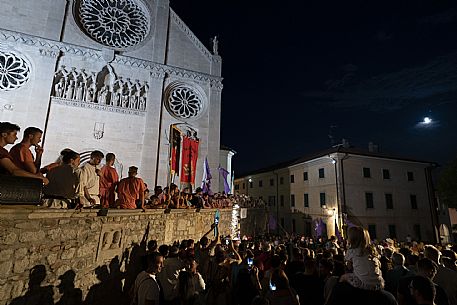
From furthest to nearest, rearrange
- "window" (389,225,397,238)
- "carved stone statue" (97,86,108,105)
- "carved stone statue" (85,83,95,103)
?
"window" (389,225,397,238), "carved stone statue" (97,86,108,105), "carved stone statue" (85,83,95,103)

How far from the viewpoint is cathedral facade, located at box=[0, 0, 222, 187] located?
14.5 m

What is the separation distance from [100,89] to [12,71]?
15.5 ft

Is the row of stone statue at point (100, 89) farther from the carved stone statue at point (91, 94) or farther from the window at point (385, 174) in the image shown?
the window at point (385, 174)

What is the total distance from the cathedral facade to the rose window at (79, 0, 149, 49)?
0.23ft

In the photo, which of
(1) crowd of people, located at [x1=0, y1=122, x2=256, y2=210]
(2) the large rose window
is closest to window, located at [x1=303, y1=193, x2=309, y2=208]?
(2) the large rose window

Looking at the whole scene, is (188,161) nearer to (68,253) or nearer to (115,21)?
(115,21)

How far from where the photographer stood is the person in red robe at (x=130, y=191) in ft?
20.2

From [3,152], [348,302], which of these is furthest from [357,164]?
[3,152]

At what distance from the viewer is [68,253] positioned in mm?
4078

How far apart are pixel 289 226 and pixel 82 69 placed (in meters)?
25.1

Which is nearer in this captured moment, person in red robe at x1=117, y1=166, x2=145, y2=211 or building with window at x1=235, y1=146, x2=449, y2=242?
person in red robe at x1=117, y1=166, x2=145, y2=211

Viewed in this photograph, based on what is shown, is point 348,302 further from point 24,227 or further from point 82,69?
point 82,69

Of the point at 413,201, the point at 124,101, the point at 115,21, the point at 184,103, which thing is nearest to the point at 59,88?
the point at 124,101

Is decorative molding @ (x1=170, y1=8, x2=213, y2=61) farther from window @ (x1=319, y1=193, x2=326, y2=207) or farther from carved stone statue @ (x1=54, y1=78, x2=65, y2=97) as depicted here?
window @ (x1=319, y1=193, x2=326, y2=207)
